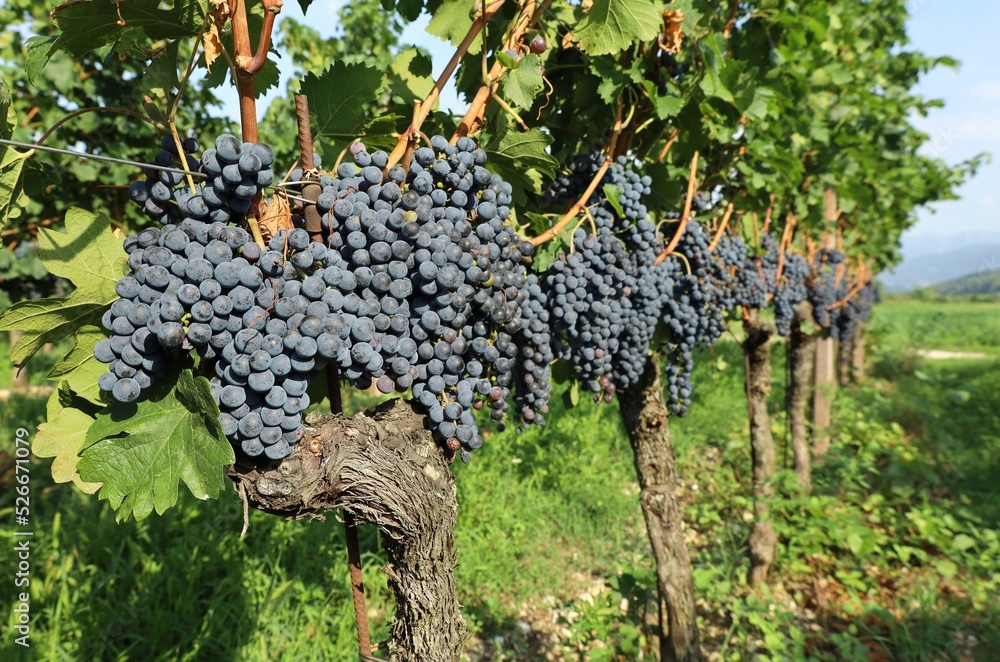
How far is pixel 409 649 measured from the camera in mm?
1405

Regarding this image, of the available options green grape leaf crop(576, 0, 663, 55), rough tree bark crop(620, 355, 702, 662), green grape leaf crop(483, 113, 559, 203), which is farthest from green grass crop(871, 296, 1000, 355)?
green grape leaf crop(483, 113, 559, 203)

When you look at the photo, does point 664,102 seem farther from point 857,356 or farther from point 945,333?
point 945,333

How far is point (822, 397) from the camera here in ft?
20.5

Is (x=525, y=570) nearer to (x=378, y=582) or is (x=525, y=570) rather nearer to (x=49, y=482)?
(x=378, y=582)

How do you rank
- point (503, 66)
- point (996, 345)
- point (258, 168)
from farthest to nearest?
point (996, 345), point (503, 66), point (258, 168)

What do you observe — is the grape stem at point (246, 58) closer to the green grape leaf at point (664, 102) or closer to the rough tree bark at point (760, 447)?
the green grape leaf at point (664, 102)

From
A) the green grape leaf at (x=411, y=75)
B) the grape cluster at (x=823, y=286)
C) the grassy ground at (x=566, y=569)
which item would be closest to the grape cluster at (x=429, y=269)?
the green grape leaf at (x=411, y=75)

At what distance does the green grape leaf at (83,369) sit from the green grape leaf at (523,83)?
1.13m

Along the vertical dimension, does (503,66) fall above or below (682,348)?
above

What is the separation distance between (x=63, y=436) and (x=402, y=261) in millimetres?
789

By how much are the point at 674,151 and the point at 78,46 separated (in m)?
2.28

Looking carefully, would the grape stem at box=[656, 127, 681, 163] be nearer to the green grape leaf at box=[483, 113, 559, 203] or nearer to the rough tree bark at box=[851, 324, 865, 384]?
the green grape leaf at box=[483, 113, 559, 203]

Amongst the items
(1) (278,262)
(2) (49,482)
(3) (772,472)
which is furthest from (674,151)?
(2) (49,482)

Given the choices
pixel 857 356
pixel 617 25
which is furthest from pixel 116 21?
pixel 857 356
